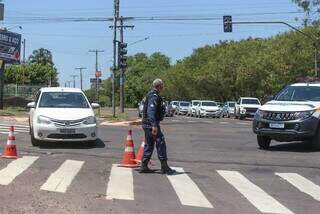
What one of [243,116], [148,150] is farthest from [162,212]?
[243,116]

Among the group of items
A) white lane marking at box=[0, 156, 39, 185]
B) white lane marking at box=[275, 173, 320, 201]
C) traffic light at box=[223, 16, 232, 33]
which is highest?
traffic light at box=[223, 16, 232, 33]

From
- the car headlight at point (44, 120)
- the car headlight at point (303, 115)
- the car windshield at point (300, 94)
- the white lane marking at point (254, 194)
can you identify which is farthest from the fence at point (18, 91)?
the white lane marking at point (254, 194)

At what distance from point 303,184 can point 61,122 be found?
7653mm

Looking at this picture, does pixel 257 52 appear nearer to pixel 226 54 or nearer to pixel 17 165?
pixel 226 54

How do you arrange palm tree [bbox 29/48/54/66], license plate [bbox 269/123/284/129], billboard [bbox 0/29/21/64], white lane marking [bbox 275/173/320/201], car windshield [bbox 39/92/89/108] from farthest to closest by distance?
palm tree [bbox 29/48/54/66] → billboard [bbox 0/29/21/64] → car windshield [bbox 39/92/89/108] → license plate [bbox 269/123/284/129] → white lane marking [bbox 275/173/320/201]

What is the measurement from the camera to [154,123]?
41.3 ft

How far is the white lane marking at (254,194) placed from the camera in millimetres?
9778

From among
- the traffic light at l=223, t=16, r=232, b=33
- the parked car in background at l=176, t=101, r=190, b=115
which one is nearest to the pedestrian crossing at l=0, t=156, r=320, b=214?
the traffic light at l=223, t=16, r=232, b=33

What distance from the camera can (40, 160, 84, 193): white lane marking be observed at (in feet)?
35.4

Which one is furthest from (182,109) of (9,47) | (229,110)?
(9,47)

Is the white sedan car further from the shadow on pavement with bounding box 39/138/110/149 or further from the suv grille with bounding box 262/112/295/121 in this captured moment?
the suv grille with bounding box 262/112/295/121

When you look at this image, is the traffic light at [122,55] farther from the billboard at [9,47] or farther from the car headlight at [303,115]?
the car headlight at [303,115]

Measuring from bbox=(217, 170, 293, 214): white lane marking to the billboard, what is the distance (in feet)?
123

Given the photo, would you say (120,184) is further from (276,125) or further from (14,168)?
(276,125)
